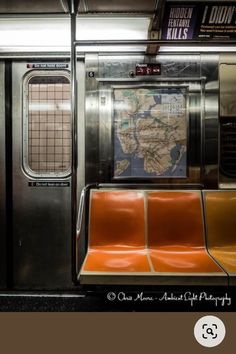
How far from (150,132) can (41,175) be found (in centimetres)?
125

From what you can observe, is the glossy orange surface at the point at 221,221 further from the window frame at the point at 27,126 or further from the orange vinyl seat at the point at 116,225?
the window frame at the point at 27,126

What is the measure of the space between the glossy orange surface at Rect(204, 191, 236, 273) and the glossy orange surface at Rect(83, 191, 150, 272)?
64 cm

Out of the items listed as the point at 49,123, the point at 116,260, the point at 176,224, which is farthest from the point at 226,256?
the point at 49,123

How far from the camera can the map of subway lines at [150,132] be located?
4.26 m

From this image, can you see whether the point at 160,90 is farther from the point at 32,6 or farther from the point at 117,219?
the point at 32,6

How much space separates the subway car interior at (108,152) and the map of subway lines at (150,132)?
10 mm

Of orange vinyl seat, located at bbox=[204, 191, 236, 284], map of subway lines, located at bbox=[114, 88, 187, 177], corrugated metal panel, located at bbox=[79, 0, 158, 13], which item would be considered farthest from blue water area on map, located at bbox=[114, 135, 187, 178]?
corrugated metal panel, located at bbox=[79, 0, 158, 13]

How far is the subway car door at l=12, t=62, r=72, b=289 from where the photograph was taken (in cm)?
437

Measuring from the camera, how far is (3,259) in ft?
14.6

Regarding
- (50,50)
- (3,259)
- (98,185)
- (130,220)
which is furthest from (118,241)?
(50,50)

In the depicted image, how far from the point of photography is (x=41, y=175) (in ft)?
14.4

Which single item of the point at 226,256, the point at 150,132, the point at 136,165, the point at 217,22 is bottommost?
the point at 226,256

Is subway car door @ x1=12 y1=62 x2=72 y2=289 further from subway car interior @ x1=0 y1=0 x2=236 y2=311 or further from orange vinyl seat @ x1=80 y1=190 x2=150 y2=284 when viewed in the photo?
orange vinyl seat @ x1=80 y1=190 x2=150 y2=284

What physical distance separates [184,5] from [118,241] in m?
2.13
